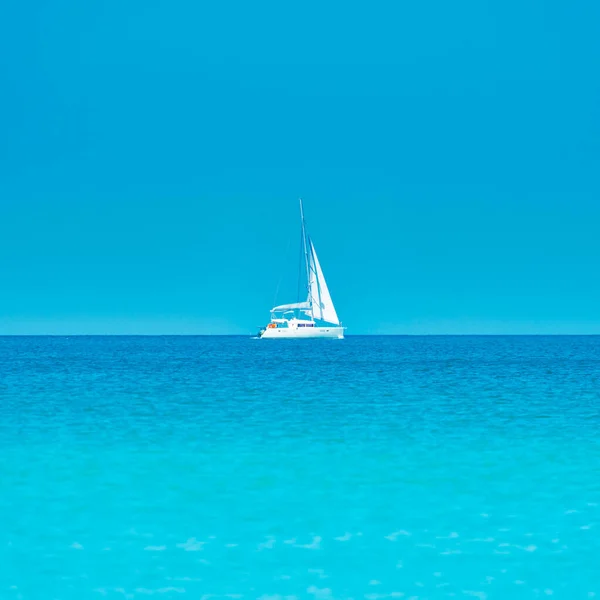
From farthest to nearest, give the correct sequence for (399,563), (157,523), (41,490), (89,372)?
(89,372) → (41,490) → (157,523) → (399,563)

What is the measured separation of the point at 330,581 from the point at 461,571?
1478 mm

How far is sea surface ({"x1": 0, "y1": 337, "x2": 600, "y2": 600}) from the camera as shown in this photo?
8.64 meters

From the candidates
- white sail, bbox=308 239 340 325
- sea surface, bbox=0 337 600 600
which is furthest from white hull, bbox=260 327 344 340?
sea surface, bbox=0 337 600 600

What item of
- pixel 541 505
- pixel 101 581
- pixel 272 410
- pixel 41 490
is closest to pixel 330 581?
pixel 101 581

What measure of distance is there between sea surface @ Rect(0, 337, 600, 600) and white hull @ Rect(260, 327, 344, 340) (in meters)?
97.0

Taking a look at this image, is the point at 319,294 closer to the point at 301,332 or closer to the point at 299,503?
the point at 301,332

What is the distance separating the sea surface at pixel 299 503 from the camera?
864 centimetres

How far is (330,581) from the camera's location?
853 cm

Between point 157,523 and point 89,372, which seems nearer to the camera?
point 157,523

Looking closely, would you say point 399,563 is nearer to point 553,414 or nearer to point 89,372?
point 553,414

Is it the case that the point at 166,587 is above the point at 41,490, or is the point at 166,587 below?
below

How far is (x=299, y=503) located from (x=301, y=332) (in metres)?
111

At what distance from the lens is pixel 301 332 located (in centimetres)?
12269

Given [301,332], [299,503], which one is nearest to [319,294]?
[301,332]
